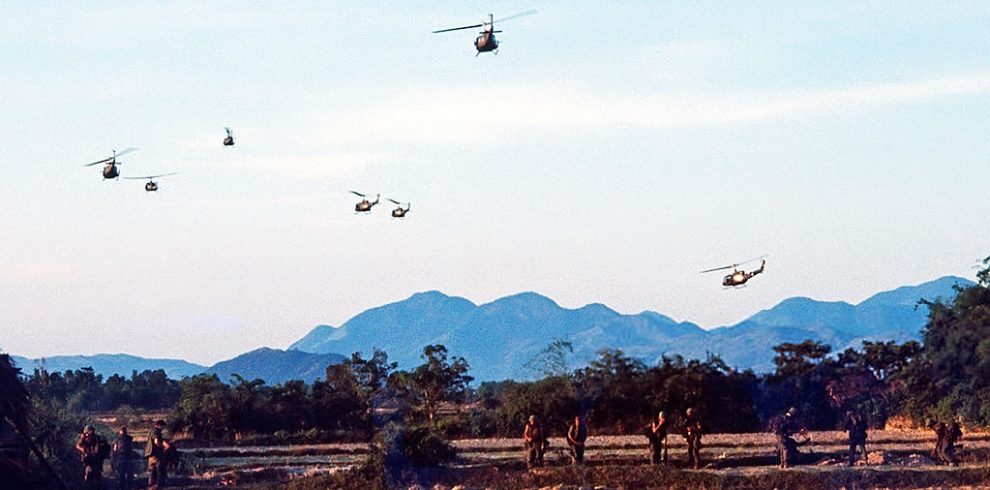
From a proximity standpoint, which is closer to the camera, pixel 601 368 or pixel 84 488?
pixel 84 488

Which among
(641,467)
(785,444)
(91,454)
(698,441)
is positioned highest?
(91,454)

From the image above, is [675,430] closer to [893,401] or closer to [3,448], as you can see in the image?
[893,401]

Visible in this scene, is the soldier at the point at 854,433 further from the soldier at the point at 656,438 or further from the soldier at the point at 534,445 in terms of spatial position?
the soldier at the point at 534,445

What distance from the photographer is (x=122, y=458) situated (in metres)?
39.8

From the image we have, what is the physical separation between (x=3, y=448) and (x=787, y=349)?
116ft

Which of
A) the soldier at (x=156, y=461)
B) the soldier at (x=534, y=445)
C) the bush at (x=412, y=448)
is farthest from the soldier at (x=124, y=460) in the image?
the soldier at (x=534, y=445)

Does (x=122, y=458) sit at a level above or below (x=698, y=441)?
above

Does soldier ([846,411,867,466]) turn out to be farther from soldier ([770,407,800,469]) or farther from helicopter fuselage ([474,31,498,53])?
helicopter fuselage ([474,31,498,53])

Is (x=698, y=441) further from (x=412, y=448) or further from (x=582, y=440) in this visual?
(x=412, y=448)

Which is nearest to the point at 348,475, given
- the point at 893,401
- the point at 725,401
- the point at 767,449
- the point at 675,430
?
the point at 767,449

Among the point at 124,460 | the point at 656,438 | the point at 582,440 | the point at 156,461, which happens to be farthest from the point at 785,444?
the point at 124,460

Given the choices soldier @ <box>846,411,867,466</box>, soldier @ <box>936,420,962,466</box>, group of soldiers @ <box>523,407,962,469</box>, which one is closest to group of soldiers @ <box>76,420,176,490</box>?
group of soldiers @ <box>523,407,962,469</box>

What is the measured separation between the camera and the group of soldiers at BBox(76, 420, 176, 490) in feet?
127

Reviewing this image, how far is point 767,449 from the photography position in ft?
141
